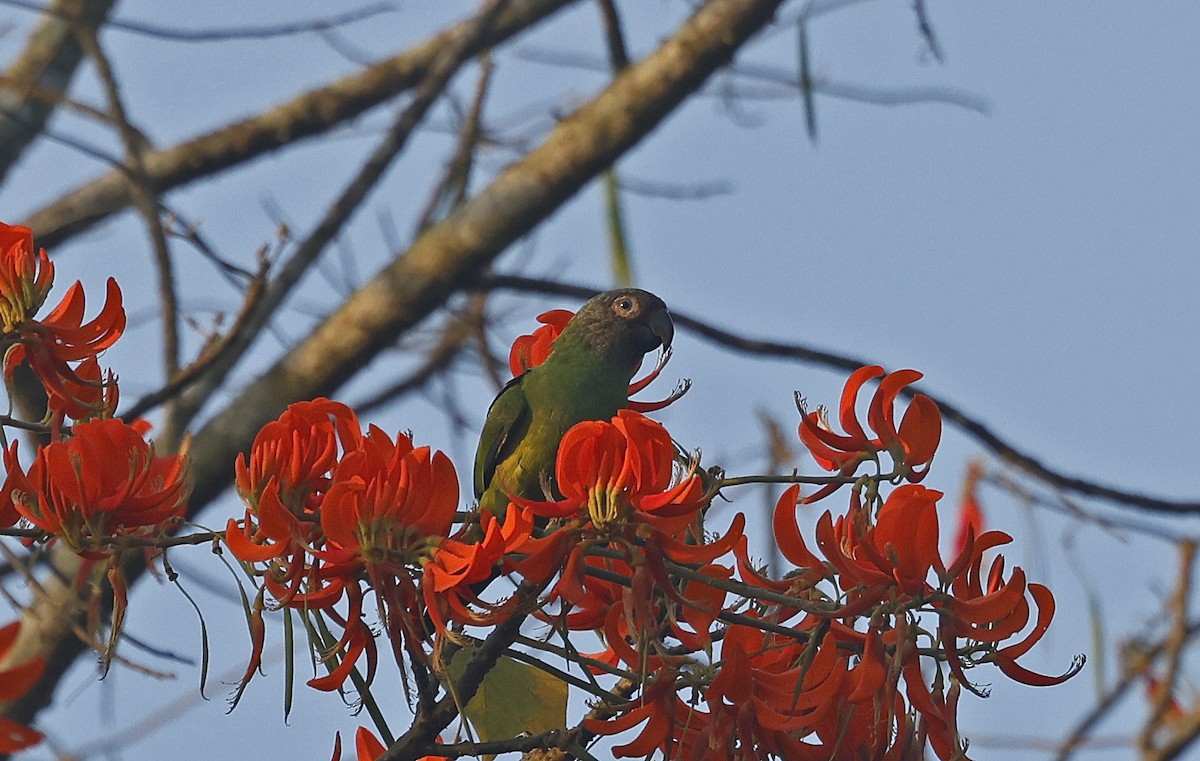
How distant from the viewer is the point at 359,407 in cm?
629

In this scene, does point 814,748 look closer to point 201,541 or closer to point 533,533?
point 533,533

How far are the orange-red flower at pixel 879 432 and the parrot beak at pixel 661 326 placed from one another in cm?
136

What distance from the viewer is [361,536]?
6.29 feet

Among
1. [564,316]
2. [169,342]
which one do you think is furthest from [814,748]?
[169,342]

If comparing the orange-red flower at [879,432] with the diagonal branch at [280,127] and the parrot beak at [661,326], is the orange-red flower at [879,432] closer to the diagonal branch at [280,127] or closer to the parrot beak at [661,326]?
the parrot beak at [661,326]

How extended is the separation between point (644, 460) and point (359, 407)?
4.45 meters

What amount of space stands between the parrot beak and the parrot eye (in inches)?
2.0

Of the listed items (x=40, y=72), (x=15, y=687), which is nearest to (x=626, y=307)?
(x=15, y=687)

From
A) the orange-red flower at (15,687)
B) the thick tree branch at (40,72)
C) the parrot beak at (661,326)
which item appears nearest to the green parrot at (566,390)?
the parrot beak at (661,326)

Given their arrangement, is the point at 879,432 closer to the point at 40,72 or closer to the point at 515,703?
the point at 515,703

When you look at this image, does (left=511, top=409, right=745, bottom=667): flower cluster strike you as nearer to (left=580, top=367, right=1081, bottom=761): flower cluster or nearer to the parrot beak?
(left=580, top=367, right=1081, bottom=761): flower cluster

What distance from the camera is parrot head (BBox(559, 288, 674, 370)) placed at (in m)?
3.70

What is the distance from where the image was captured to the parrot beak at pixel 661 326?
3658 millimetres

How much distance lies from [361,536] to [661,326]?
1827 millimetres
